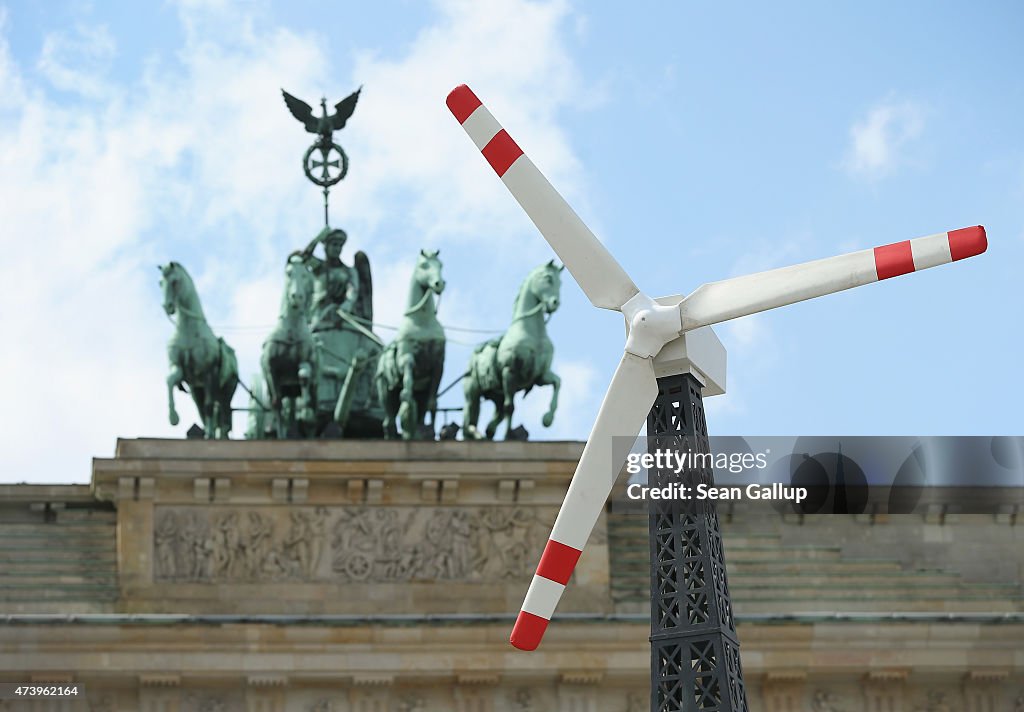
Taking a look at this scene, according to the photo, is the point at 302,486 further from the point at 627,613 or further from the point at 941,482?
the point at 941,482

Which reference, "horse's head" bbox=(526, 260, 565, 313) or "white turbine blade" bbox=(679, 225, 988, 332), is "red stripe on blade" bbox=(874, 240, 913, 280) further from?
"horse's head" bbox=(526, 260, 565, 313)

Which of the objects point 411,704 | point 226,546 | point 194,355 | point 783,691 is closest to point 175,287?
point 194,355

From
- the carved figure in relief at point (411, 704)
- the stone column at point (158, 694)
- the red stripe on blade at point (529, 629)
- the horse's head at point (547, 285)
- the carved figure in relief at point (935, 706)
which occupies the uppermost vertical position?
the horse's head at point (547, 285)

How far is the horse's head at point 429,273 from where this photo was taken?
1610 inches

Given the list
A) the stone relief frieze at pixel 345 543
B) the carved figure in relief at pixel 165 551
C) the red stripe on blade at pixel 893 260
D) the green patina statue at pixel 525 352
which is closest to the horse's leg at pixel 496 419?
the green patina statue at pixel 525 352

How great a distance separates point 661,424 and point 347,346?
27524mm

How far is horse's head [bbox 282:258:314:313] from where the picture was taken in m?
40.9

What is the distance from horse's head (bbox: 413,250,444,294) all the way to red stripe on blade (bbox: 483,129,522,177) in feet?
62.4

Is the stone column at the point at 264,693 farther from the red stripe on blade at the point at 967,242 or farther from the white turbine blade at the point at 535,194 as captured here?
the red stripe on blade at the point at 967,242

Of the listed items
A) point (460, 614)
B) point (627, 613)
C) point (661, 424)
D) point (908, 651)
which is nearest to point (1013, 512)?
point (908, 651)

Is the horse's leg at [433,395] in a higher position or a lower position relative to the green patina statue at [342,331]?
lower

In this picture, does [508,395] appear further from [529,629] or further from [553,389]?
[529,629]

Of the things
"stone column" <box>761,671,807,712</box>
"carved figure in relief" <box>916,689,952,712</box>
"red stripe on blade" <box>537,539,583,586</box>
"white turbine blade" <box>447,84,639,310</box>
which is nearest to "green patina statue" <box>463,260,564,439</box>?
"stone column" <box>761,671,807,712</box>

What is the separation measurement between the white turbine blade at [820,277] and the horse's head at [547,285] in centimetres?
2032
